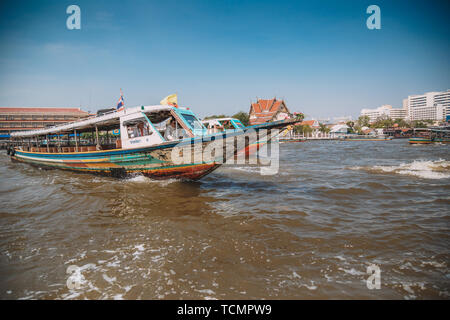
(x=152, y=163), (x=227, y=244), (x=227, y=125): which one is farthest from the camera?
(x=227, y=125)

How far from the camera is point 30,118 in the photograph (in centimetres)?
6184

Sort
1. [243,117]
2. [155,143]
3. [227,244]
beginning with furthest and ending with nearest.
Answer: [243,117] → [155,143] → [227,244]

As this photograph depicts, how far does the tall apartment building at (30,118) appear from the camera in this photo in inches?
2358

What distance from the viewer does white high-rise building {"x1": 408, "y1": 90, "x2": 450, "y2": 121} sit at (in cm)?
15025

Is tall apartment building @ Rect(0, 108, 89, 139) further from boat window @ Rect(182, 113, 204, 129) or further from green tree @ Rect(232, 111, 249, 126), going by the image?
boat window @ Rect(182, 113, 204, 129)

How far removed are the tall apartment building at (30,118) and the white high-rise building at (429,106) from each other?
643 feet

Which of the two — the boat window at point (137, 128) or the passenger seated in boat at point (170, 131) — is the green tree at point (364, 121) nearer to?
the passenger seated in boat at point (170, 131)

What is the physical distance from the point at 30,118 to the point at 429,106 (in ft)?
735

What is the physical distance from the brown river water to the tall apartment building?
205ft

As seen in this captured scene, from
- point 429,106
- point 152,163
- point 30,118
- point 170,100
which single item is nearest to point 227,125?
point 170,100

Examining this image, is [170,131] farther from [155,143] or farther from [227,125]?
[227,125]

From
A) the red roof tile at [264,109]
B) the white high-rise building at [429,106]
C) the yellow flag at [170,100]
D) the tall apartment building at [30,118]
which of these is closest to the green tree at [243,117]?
the red roof tile at [264,109]

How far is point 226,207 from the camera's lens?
5781 millimetres

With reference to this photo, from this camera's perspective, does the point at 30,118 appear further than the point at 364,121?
No
